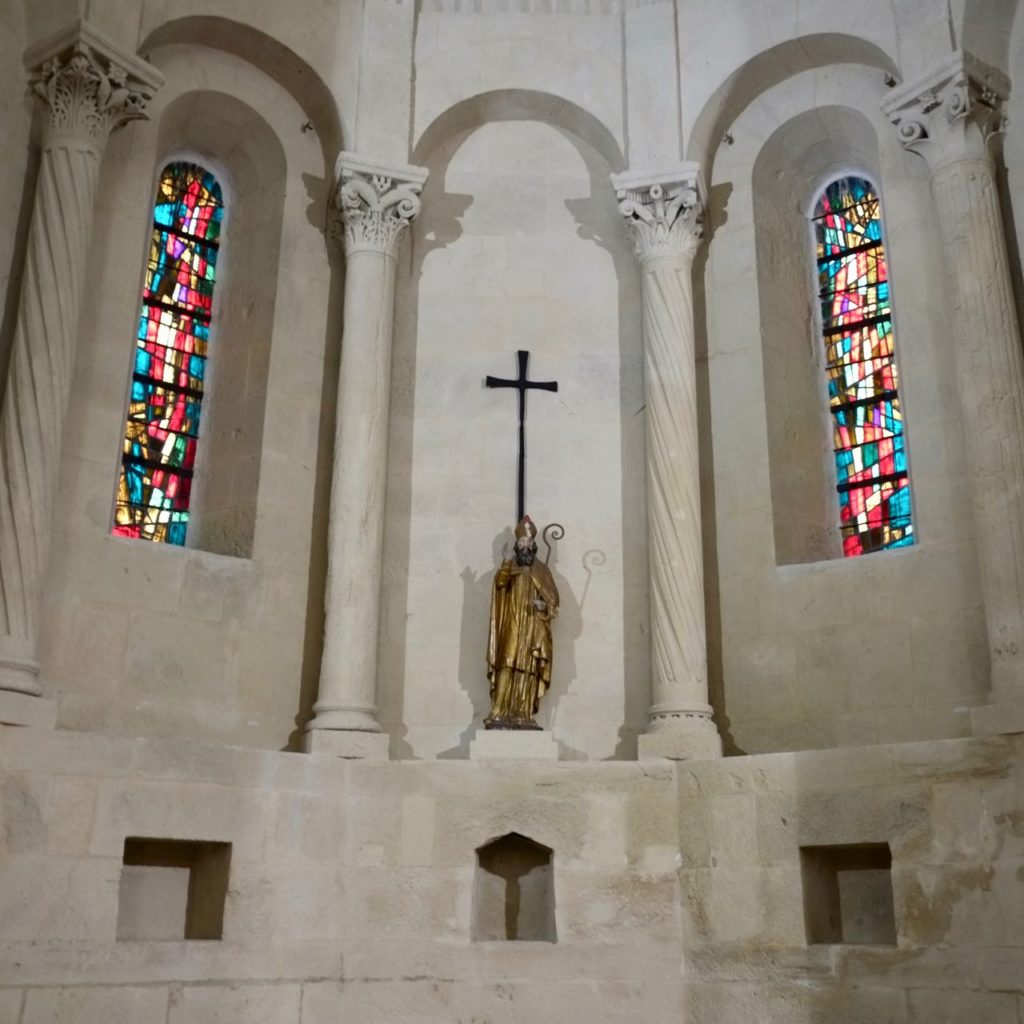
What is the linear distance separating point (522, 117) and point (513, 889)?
6.01 meters

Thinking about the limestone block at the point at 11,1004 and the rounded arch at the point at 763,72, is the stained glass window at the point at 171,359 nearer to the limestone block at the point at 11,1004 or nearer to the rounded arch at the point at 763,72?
the limestone block at the point at 11,1004

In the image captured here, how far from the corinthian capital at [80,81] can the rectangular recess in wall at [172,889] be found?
4.47 m

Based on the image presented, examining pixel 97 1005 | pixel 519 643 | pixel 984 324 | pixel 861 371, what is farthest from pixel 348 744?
pixel 984 324

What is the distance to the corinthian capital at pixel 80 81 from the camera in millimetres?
8438

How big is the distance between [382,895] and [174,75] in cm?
602

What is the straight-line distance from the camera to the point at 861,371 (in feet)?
32.0

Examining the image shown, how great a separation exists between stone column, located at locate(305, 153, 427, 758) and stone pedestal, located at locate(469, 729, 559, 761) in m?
0.62

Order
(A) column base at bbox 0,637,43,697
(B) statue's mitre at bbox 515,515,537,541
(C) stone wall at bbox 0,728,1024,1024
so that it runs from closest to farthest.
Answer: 1. (C) stone wall at bbox 0,728,1024,1024
2. (A) column base at bbox 0,637,43,697
3. (B) statue's mitre at bbox 515,515,537,541

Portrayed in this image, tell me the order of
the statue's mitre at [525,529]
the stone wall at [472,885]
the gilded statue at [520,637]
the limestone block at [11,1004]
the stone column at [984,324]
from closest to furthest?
1. the limestone block at [11,1004]
2. the stone wall at [472,885]
3. the stone column at [984,324]
4. the gilded statue at [520,637]
5. the statue's mitre at [525,529]

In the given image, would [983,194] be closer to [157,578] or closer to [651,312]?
[651,312]

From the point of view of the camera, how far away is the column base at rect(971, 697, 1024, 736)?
7215mm

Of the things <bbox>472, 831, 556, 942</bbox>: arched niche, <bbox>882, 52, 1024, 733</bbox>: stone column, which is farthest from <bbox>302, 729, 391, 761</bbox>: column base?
<bbox>882, 52, 1024, 733</bbox>: stone column

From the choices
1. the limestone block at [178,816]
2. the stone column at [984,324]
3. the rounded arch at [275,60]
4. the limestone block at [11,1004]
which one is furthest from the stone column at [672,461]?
the limestone block at [11,1004]

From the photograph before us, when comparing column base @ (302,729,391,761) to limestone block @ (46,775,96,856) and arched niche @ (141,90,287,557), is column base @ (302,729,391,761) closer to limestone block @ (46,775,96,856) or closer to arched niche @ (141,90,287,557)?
arched niche @ (141,90,287,557)
